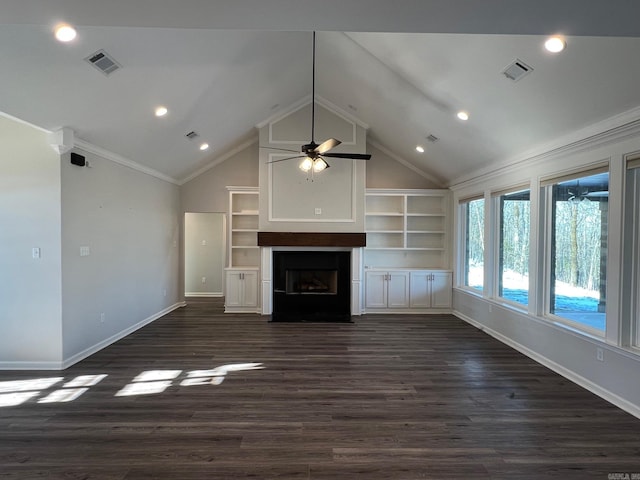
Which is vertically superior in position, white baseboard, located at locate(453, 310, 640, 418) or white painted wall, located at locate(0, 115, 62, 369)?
white painted wall, located at locate(0, 115, 62, 369)

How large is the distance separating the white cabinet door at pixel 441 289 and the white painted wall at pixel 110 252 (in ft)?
17.2

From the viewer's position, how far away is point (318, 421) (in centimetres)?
285

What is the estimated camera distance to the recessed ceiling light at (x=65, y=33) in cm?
264

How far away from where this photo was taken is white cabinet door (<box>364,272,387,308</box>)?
270 inches

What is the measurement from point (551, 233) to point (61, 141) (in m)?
5.71

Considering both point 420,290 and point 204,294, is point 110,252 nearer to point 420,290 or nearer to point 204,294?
point 204,294

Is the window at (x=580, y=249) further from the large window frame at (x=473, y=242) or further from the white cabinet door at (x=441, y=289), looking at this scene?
the white cabinet door at (x=441, y=289)

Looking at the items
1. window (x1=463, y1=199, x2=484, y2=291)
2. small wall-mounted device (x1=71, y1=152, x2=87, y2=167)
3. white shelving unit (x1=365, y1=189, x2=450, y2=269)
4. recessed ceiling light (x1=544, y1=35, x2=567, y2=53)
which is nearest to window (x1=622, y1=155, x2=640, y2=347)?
recessed ceiling light (x1=544, y1=35, x2=567, y2=53)

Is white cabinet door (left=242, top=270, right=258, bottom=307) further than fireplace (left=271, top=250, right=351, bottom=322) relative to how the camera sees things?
Yes

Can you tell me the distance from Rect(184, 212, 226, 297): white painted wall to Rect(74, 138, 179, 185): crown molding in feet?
6.58

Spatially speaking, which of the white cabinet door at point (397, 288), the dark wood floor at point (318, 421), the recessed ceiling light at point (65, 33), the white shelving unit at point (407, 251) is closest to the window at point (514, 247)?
the dark wood floor at point (318, 421)

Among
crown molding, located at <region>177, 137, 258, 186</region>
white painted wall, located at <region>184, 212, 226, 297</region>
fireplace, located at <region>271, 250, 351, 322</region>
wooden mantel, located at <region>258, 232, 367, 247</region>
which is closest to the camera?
wooden mantel, located at <region>258, 232, 367, 247</region>

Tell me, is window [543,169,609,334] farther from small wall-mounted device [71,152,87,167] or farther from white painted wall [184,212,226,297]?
white painted wall [184,212,226,297]

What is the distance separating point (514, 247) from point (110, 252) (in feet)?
18.9
